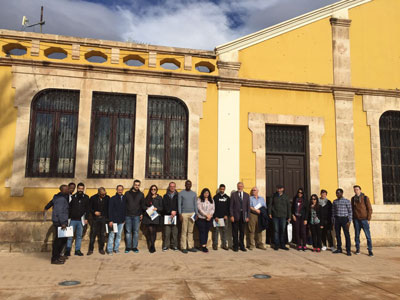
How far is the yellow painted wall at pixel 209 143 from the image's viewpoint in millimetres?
9143

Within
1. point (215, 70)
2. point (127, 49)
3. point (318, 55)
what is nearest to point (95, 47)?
point (127, 49)

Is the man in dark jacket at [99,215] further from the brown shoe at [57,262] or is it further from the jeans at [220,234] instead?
the jeans at [220,234]

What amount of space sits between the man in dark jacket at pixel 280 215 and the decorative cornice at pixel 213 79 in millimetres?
3137

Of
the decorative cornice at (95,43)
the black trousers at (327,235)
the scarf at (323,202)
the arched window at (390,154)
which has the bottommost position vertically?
the black trousers at (327,235)

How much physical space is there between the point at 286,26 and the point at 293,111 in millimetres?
2616

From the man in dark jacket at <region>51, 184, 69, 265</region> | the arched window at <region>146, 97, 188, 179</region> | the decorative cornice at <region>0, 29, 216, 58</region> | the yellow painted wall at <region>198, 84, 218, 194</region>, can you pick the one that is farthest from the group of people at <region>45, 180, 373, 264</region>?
the decorative cornice at <region>0, 29, 216, 58</region>

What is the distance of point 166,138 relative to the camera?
9.36 metres

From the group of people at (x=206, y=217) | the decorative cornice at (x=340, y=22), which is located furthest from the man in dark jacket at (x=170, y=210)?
the decorative cornice at (x=340, y=22)

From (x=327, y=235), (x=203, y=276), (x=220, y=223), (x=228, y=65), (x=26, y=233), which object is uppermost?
(x=228, y=65)

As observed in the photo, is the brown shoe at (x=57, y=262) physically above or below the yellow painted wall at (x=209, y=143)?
below

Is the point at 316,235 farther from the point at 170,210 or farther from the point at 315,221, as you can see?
the point at 170,210

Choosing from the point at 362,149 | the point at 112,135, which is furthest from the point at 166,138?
→ the point at 362,149

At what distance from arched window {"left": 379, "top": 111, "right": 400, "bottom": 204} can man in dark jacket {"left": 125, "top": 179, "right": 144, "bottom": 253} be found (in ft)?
23.9

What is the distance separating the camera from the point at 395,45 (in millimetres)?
10773
